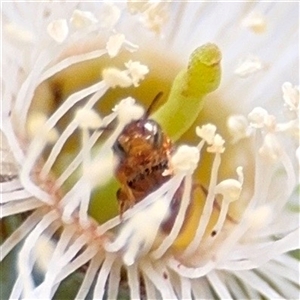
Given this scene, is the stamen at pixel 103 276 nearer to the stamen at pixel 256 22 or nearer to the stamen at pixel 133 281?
the stamen at pixel 133 281

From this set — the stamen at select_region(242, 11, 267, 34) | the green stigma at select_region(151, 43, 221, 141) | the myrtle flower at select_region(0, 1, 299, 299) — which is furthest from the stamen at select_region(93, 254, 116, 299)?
the stamen at select_region(242, 11, 267, 34)

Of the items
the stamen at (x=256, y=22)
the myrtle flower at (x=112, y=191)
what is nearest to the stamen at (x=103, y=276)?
the myrtle flower at (x=112, y=191)

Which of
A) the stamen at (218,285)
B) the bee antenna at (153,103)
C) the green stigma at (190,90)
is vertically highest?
the bee antenna at (153,103)

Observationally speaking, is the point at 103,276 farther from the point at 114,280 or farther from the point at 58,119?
the point at 58,119

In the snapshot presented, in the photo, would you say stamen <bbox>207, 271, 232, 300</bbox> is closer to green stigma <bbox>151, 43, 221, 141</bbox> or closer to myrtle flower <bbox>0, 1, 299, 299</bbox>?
myrtle flower <bbox>0, 1, 299, 299</bbox>

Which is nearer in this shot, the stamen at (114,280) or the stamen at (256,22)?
the stamen at (114,280)

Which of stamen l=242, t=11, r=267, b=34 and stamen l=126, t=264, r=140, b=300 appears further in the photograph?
stamen l=242, t=11, r=267, b=34

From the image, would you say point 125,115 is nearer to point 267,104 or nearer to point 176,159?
point 176,159
